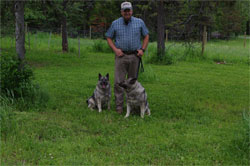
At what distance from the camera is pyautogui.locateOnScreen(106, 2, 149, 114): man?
635 cm

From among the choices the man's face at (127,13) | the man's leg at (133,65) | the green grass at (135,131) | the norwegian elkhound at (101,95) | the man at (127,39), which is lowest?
the green grass at (135,131)

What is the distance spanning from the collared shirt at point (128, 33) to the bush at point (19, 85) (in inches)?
91.4

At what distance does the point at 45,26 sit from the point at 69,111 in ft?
126

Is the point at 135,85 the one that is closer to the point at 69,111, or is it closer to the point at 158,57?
the point at 69,111

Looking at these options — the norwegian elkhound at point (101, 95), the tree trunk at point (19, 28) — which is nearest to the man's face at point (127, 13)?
the norwegian elkhound at point (101, 95)

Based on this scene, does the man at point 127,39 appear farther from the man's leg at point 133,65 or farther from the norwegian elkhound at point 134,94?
the norwegian elkhound at point 134,94

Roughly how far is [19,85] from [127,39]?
2839mm

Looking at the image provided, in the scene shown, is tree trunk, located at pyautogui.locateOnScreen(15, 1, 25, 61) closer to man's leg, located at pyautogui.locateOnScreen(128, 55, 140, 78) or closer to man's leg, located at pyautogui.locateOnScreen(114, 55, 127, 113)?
man's leg, located at pyautogui.locateOnScreen(114, 55, 127, 113)

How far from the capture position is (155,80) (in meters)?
10.6

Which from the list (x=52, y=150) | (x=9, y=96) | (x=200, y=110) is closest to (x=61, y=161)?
(x=52, y=150)

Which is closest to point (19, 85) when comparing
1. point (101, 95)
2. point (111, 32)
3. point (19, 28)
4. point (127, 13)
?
point (19, 28)

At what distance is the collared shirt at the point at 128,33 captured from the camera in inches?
250

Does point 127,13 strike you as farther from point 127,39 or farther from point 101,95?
point 101,95

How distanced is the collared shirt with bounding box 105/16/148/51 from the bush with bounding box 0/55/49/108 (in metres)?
2.32
